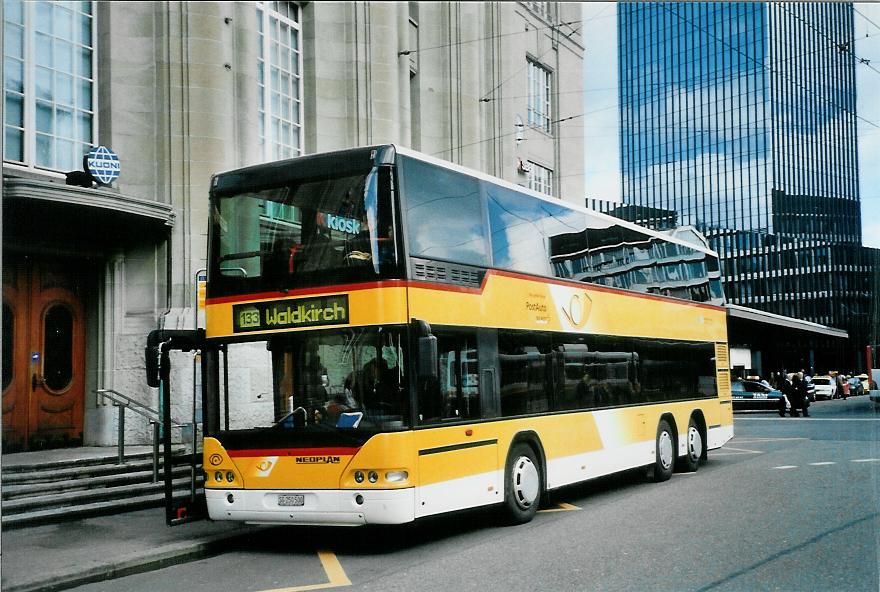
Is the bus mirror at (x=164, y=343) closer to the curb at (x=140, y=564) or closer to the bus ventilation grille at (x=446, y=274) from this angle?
the curb at (x=140, y=564)

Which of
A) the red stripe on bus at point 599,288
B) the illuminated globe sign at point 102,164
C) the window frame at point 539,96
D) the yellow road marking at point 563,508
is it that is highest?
the window frame at point 539,96

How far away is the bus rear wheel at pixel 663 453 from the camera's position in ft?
51.3

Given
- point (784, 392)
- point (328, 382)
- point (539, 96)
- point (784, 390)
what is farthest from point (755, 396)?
point (328, 382)

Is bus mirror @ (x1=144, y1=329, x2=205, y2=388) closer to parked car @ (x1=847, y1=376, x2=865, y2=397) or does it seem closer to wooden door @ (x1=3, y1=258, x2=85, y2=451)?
wooden door @ (x1=3, y1=258, x2=85, y2=451)

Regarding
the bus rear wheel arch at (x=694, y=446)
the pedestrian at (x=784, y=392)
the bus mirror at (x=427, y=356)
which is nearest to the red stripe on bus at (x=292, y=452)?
the bus mirror at (x=427, y=356)

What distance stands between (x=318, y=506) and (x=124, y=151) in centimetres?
921

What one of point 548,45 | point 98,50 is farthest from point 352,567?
point 548,45

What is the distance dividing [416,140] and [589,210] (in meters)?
11.5

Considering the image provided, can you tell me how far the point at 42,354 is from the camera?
15.5m

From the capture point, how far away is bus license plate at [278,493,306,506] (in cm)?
953

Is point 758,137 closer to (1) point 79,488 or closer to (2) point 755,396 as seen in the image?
(1) point 79,488

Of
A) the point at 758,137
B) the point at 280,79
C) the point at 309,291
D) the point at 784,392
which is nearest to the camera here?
the point at 309,291

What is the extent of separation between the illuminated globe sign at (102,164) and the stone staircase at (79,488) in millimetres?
4446

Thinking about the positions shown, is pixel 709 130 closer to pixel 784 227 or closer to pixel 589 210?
pixel 784 227
